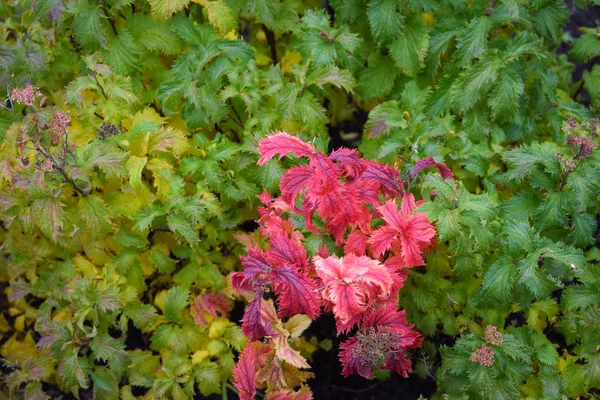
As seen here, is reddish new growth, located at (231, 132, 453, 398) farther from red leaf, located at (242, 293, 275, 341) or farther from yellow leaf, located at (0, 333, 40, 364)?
yellow leaf, located at (0, 333, 40, 364)

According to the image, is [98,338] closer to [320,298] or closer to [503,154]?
[320,298]

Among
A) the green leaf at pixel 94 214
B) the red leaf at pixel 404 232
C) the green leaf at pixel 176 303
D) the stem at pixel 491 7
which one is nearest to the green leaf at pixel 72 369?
the green leaf at pixel 176 303

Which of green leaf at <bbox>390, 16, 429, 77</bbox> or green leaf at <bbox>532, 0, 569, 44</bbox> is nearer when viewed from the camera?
green leaf at <bbox>390, 16, 429, 77</bbox>

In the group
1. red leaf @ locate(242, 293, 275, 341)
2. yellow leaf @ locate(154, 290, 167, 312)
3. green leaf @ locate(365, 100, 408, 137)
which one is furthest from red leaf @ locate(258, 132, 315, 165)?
yellow leaf @ locate(154, 290, 167, 312)

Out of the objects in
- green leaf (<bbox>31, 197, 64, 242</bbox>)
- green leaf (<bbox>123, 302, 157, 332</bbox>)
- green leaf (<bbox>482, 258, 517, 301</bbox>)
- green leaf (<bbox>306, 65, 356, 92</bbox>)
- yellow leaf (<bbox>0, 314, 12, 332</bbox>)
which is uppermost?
green leaf (<bbox>306, 65, 356, 92</bbox>)

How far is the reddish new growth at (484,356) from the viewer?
1707 mm

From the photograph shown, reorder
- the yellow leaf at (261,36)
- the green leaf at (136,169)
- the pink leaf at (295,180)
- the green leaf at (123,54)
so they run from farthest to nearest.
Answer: the yellow leaf at (261,36), the green leaf at (123,54), the green leaf at (136,169), the pink leaf at (295,180)

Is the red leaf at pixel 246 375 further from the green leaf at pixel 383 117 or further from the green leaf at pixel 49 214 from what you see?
the green leaf at pixel 383 117

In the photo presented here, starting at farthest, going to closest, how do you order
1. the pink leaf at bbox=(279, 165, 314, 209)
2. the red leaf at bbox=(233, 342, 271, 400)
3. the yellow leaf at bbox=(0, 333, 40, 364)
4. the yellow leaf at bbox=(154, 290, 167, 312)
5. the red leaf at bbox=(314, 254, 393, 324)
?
the yellow leaf at bbox=(0, 333, 40, 364), the yellow leaf at bbox=(154, 290, 167, 312), the red leaf at bbox=(233, 342, 271, 400), the pink leaf at bbox=(279, 165, 314, 209), the red leaf at bbox=(314, 254, 393, 324)

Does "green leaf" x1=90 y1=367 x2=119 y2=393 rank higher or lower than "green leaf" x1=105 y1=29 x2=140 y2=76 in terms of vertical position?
lower

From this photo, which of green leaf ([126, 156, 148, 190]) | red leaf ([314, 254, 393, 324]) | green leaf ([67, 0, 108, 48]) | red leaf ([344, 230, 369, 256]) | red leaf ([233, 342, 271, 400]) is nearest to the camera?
red leaf ([314, 254, 393, 324])

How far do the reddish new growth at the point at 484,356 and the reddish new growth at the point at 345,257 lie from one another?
7.7 inches

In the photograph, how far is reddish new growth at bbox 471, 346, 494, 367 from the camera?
171cm

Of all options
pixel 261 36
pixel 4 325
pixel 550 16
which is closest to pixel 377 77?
pixel 261 36
